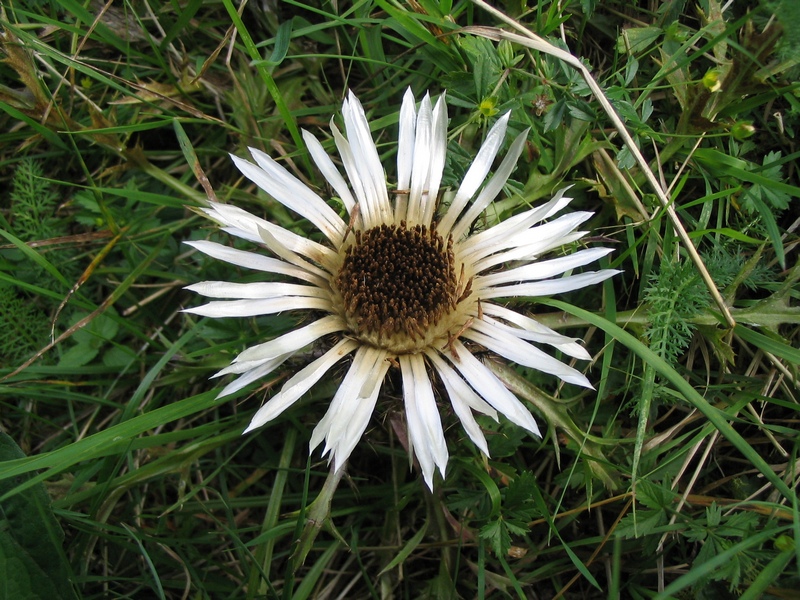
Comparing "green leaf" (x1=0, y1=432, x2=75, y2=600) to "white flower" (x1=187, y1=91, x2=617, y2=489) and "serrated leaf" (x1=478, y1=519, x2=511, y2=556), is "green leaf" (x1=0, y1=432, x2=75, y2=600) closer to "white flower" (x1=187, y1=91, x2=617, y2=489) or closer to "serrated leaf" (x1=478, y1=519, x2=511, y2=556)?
"white flower" (x1=187, y1=91, x2=617, y2=489)

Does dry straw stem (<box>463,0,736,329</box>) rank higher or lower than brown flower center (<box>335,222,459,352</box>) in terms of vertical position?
higher

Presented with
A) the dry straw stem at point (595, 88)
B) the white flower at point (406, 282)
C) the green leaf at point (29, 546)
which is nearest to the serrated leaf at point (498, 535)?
the white flower at point (406, 282)

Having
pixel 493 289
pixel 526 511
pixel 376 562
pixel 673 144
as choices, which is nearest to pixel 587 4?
pixel 673 144

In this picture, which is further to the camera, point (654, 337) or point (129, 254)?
point (129, 254)

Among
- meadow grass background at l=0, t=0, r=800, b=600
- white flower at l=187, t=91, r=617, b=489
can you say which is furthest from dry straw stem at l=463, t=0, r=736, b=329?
white flower at l=187, t=91, r=617, b=489

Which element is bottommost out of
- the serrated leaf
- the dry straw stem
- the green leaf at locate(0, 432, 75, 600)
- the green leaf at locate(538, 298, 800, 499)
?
the green leaf at locate(0, 432, 75, 600)

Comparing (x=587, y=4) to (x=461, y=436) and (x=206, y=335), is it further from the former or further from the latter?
(x=206, y=335)

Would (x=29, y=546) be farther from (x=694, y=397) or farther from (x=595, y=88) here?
(x=595, y=88)
